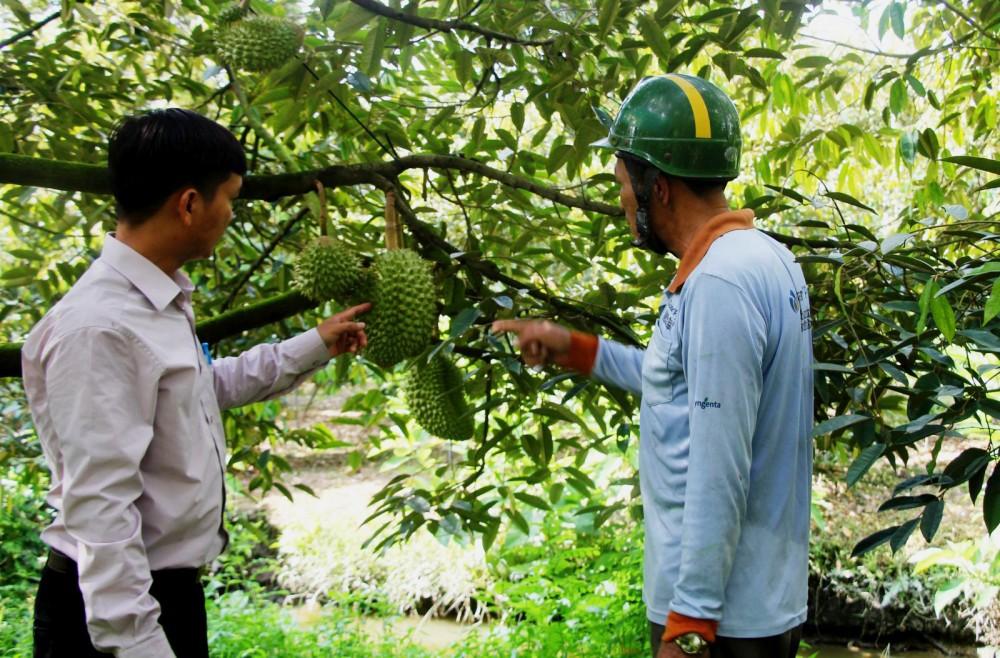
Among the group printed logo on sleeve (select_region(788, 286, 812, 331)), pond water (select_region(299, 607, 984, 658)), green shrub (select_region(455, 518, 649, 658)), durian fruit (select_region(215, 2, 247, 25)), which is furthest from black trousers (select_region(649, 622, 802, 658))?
pond water (select_region(299, 607, 984, 658))

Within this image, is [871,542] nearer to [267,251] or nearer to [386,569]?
[267,251]

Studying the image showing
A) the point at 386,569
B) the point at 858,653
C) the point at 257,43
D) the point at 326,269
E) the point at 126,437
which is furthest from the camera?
the point at 386,569

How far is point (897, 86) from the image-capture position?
7.66 ft

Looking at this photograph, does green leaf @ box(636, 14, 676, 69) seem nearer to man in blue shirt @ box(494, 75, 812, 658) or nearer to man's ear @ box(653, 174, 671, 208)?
man in blue shirt @ box(494, 75, 812, 658)

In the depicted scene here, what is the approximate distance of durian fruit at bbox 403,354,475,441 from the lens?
6.39 feet

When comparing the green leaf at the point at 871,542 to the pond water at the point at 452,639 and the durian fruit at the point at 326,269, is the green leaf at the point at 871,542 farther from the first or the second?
the pond water at the point at 452,639

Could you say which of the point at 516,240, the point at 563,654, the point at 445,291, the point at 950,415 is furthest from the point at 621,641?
the point at 950,415

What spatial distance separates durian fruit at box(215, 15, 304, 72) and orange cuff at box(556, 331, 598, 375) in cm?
89

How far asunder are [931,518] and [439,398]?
3.26 feet

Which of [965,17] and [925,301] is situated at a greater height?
[965,17]

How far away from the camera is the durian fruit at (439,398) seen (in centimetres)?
195

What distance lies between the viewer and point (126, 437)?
1.20m

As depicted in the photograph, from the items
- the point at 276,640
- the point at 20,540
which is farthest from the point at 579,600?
the point at 20,540

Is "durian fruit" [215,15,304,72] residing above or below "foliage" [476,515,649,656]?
above
